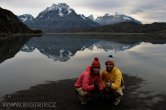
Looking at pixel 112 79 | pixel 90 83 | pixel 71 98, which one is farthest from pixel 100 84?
pixel 71 98

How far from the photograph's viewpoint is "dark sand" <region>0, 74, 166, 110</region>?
1316 centimetres

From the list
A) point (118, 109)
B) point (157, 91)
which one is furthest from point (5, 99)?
point (157, 91)

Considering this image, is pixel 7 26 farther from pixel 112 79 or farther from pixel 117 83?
pixel 117 83

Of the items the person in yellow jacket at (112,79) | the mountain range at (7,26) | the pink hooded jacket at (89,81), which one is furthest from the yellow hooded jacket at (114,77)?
the mountain range at (7,26)

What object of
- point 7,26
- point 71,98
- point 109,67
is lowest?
point 71,98

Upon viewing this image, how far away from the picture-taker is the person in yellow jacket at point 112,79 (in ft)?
42.9

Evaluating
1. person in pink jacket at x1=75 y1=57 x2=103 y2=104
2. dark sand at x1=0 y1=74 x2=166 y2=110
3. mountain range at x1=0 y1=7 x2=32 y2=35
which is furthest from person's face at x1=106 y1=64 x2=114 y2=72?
mountain range at x1=0 y1=7 x2=32 y2=35

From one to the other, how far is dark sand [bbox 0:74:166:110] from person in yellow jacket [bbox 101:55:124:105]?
2.08 feet

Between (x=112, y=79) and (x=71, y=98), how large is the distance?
2.37 metres

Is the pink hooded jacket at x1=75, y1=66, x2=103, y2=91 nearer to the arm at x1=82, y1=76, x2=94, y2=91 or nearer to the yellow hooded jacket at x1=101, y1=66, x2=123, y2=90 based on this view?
the arm at x1=82, y1=76, x2=94, y2=91

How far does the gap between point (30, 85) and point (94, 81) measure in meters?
6.09

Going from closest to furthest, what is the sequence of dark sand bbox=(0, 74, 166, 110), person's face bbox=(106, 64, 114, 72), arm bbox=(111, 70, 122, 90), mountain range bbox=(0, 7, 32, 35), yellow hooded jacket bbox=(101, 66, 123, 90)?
arm bbox=(111, 70, 122, 90) → dark sand bbox=(0, 74, 166, 110) → yellow hooded jacket bbox=(101, 66, 123, 90) → person's face bbox=(106, 64, 114, 72) → mountain range bbox=(0, 7, 32, 35)

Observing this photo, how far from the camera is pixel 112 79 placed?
1391 centimetres

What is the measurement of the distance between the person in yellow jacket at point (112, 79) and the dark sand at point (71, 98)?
64 centimetres
